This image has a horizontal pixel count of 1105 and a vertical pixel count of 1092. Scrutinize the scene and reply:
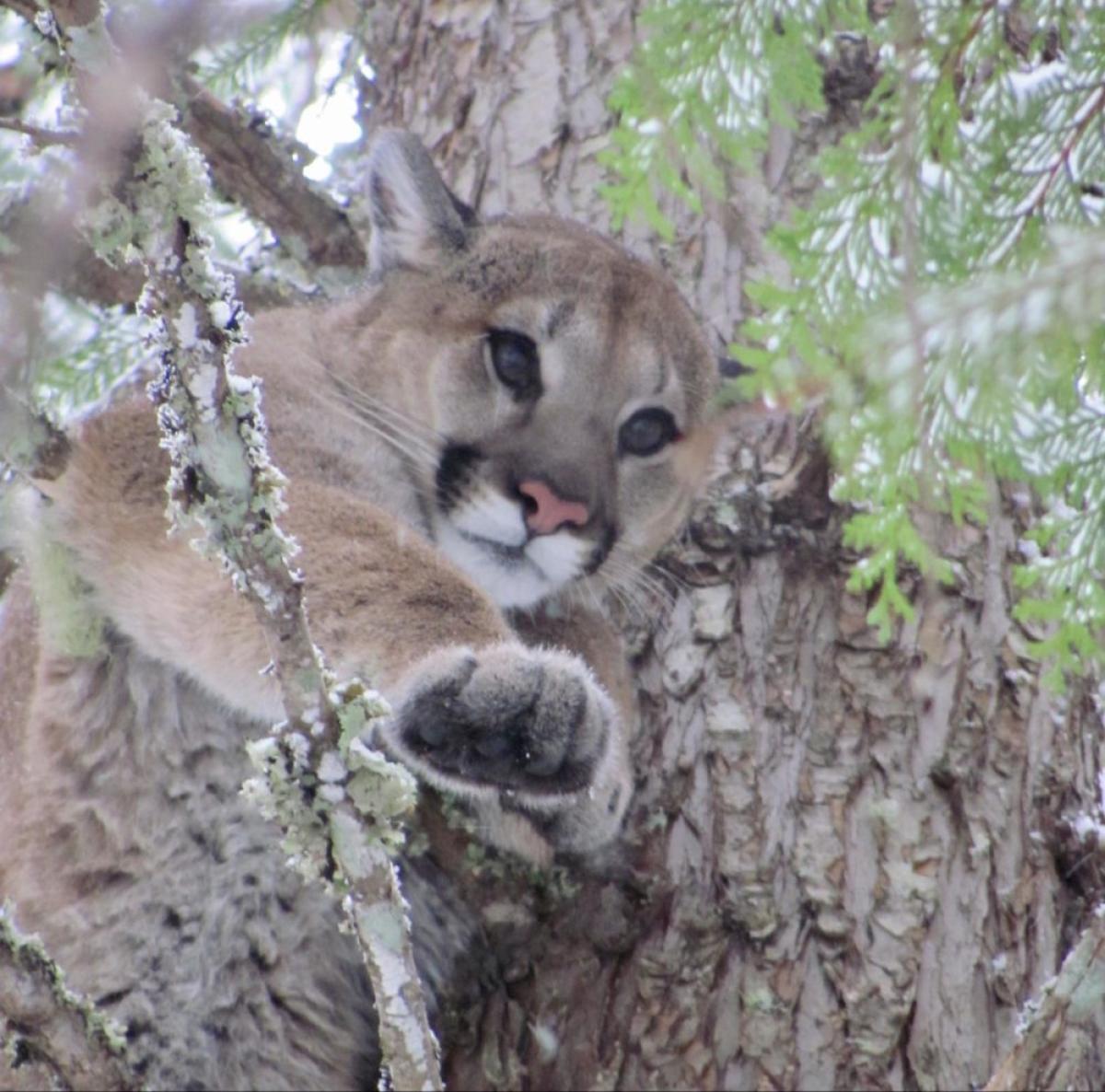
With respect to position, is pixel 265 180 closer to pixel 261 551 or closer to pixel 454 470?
pixel 454 470

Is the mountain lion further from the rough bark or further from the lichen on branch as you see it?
the lichen on branch

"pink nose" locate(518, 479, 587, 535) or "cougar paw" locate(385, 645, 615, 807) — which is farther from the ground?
"pink nose" locate(518, 479, 587, 535)

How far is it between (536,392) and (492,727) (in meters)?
1.21

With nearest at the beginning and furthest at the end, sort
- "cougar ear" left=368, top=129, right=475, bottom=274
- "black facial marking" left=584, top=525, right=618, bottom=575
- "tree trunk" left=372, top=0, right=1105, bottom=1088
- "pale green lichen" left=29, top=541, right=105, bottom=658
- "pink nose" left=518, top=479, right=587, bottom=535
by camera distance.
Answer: "tree trunk" left=372, top=0, right=1105, bottom=1088 → "pale green lichen" left=29, top=541, right=105, bottom=658 → "pink nose" left=518, top=479, right=587, bottom=535 → "black facial marking" left=584, top=525, right=618, bottom=575 → "cougar ear" left=368, top=129, right=475, bottom=274

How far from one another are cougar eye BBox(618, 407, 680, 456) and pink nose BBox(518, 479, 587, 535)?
0.39 m

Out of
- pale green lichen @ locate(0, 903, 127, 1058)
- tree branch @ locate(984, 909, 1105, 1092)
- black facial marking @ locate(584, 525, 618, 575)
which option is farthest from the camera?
black facial marking @ locate(584, 525, 618, 575)

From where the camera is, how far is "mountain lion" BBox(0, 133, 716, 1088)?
2547mm

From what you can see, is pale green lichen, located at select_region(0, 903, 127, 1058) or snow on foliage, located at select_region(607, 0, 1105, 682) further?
snow on foliage, located at select_region(607, 0, 1105, 682)

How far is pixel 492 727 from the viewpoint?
232 centimetres

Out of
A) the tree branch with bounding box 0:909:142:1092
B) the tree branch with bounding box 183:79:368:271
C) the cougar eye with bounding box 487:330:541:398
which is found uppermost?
the tree branch with bounding box 183:79:368:271

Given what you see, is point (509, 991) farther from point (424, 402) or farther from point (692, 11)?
point (692, 11)

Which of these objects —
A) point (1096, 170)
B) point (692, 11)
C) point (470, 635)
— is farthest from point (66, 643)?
point (1096, 170)

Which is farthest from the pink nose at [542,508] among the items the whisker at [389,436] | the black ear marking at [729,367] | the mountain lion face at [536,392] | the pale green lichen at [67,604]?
the pale green lichen at [67,604]

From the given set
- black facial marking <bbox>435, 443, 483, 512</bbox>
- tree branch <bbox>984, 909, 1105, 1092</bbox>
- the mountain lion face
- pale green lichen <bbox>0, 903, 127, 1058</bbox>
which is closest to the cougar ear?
the mountain lion face
